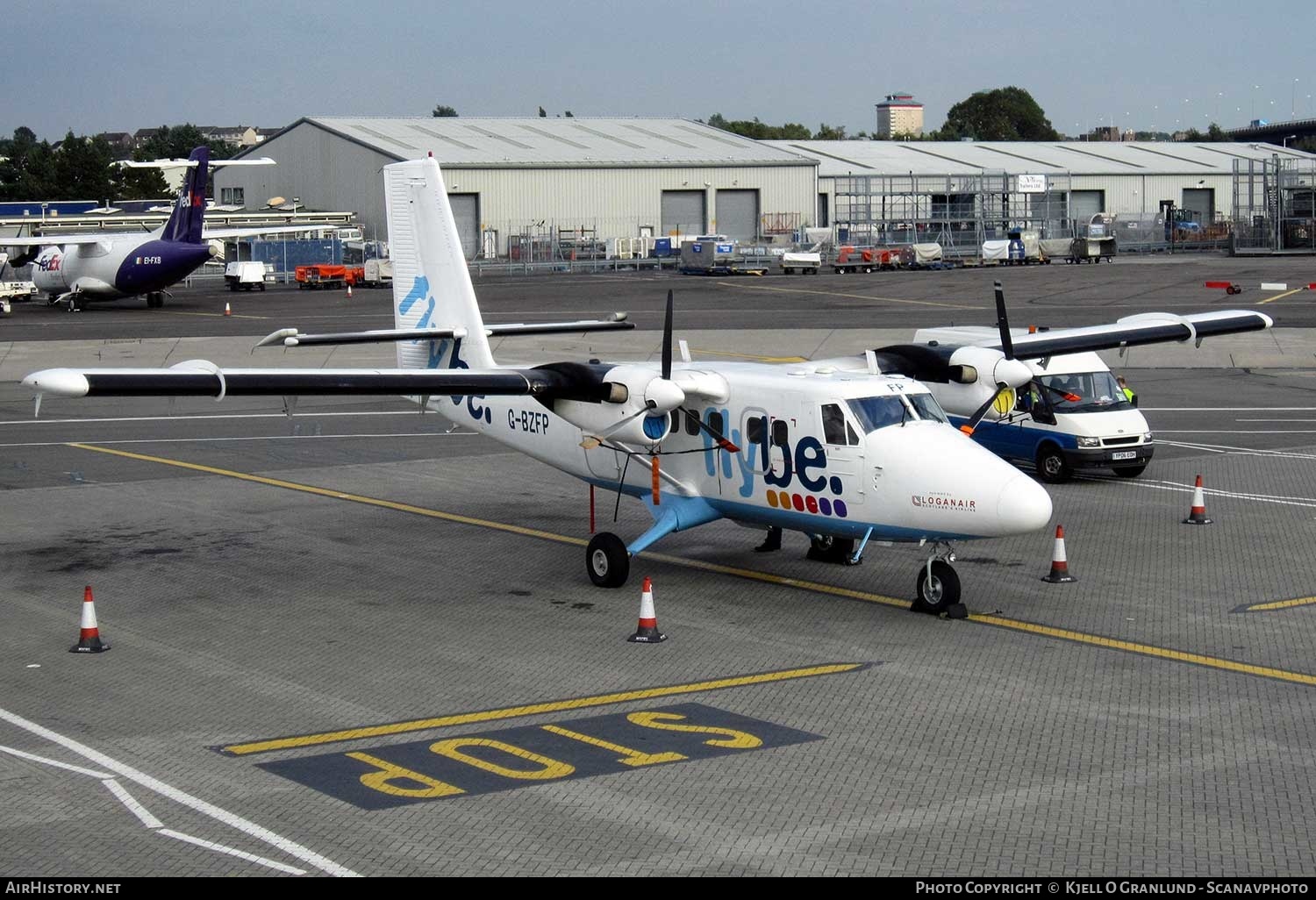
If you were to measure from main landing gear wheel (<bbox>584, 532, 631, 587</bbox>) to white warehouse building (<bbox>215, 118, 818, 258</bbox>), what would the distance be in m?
81.1

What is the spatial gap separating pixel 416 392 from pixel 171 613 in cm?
420

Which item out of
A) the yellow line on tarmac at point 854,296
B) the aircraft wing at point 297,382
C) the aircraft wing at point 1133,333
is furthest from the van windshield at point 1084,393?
the yellow line on tarmac at point 854,296

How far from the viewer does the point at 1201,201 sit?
12769cm

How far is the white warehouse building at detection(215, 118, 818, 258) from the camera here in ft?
337

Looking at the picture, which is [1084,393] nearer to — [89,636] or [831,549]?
[831,549]

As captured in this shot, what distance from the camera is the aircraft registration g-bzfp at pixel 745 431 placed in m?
17.9

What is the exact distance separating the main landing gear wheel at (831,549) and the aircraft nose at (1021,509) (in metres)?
4.36

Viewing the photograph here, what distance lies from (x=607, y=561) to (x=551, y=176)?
87504 millimetres

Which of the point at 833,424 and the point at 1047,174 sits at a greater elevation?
the point at 1047,174

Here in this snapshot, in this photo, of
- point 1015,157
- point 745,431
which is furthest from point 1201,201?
point 745,431

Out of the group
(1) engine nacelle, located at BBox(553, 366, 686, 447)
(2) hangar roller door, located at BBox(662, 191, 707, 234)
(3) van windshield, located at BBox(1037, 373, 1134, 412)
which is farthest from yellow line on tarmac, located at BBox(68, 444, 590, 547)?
(2) hangar roller door, located at BBox(662, 191, 707, 234)

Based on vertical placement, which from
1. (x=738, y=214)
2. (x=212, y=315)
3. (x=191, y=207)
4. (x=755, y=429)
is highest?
(x=738, y=214)

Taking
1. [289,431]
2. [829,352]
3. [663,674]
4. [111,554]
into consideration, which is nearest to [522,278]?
[829,352]
